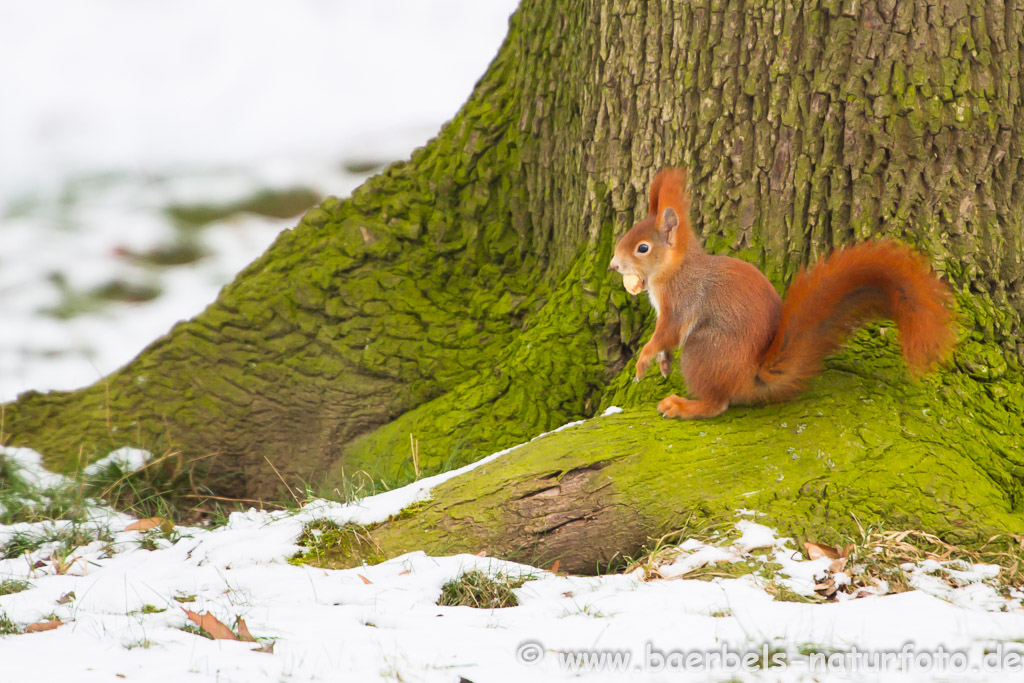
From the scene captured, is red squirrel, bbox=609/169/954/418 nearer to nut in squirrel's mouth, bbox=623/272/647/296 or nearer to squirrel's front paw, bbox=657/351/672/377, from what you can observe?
nut in squirrel's mouth, bbox=623/272/647/296

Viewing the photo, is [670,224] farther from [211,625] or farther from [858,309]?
[211,625]

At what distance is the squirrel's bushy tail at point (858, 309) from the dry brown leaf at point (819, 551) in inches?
20.2

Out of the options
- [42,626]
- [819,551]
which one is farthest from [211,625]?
[819,551]

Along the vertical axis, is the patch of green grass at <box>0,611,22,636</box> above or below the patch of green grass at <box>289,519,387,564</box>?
above

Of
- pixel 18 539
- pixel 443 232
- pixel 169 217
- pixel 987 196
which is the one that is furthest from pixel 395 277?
pixel 169 217

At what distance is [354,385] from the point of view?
12.5 ft

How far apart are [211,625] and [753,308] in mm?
1704

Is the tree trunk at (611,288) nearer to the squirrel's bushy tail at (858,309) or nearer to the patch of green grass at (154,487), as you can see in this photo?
the patch of green grass at (154,487)

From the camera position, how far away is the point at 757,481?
2.47 m

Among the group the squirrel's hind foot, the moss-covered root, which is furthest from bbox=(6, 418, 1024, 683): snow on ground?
the squirrel's hind foot

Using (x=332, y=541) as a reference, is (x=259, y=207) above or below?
above

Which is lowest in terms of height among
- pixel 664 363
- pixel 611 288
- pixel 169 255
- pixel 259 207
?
pixel 664 363

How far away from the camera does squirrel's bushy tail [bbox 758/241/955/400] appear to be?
7.59ft

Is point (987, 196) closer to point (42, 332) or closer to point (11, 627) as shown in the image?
point (11, 627)
